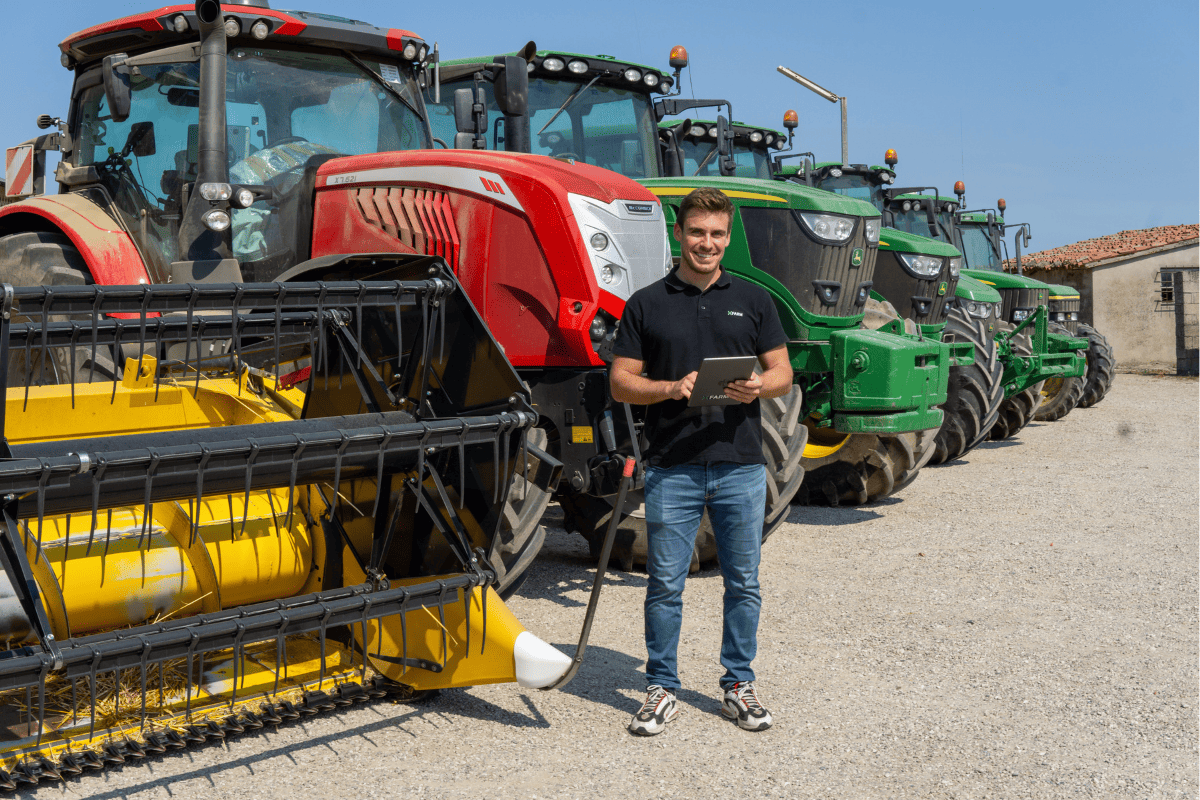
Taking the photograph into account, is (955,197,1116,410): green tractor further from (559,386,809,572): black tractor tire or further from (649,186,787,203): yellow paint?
(559,386,809,572): black tractor tire

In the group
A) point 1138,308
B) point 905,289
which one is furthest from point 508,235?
point 1138,308

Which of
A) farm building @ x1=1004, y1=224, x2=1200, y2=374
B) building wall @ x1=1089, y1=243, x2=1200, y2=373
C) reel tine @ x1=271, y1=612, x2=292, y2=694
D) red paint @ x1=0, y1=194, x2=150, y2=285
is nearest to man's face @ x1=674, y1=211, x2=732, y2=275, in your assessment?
reel tine @ x1=271, y1=612, x2=292, y2=694

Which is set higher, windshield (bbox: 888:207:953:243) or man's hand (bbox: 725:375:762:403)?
windshield (bbox: 888:207:953:243)

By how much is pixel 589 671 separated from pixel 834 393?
3045mm

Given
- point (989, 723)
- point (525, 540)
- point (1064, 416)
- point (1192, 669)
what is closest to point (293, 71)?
point (525, 540)

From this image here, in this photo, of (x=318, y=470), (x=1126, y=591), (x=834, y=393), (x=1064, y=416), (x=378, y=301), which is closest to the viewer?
(x=318, y=470)

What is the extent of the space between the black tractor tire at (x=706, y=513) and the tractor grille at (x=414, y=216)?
1.33 m

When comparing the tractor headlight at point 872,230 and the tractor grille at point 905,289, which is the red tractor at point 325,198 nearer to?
the tractor headlight at point 872,230

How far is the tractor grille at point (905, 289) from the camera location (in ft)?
32.9

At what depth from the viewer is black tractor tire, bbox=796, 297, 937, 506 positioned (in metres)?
7.54

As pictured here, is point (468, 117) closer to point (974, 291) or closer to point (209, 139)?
point (209, 139)

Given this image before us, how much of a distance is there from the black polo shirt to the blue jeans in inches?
2.6

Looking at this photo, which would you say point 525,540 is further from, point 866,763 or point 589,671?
point 866,763

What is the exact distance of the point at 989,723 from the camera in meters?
3.77
